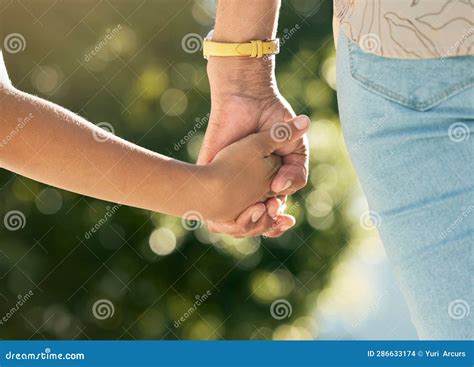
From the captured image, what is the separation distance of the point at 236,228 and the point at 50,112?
1.72ft

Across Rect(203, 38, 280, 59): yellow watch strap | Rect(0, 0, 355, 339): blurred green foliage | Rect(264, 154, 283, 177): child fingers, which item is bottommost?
Rect(0, 0, 355, 339): blurred green foliage

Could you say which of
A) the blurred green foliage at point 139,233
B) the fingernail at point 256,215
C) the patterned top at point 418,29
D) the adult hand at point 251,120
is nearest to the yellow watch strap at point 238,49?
the adult hand at point 251,120

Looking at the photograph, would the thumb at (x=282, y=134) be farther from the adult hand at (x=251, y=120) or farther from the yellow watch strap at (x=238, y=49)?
the yellow watch strap at (x=238, y=49)

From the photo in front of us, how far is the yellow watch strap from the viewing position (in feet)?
5.67

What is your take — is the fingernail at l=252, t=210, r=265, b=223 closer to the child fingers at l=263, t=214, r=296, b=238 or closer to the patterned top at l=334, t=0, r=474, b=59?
the child fingers at l=263, t=214, r=296, b=238

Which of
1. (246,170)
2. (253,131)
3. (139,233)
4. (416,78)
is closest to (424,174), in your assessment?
(416,78)

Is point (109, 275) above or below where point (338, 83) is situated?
below

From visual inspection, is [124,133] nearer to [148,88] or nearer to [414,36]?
[148,88]

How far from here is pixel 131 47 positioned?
4.22m

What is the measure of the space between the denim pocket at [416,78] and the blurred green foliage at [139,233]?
316 cm

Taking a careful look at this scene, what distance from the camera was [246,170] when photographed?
1.75 meters

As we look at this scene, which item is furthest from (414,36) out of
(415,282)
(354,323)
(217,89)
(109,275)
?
(109,275)

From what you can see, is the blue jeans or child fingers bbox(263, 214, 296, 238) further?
child fingers bbox(263, 214, 296, 238)

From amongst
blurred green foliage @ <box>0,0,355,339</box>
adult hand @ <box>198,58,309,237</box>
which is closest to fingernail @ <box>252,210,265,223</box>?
adult hand @ <box>198,58,309,237</box>
